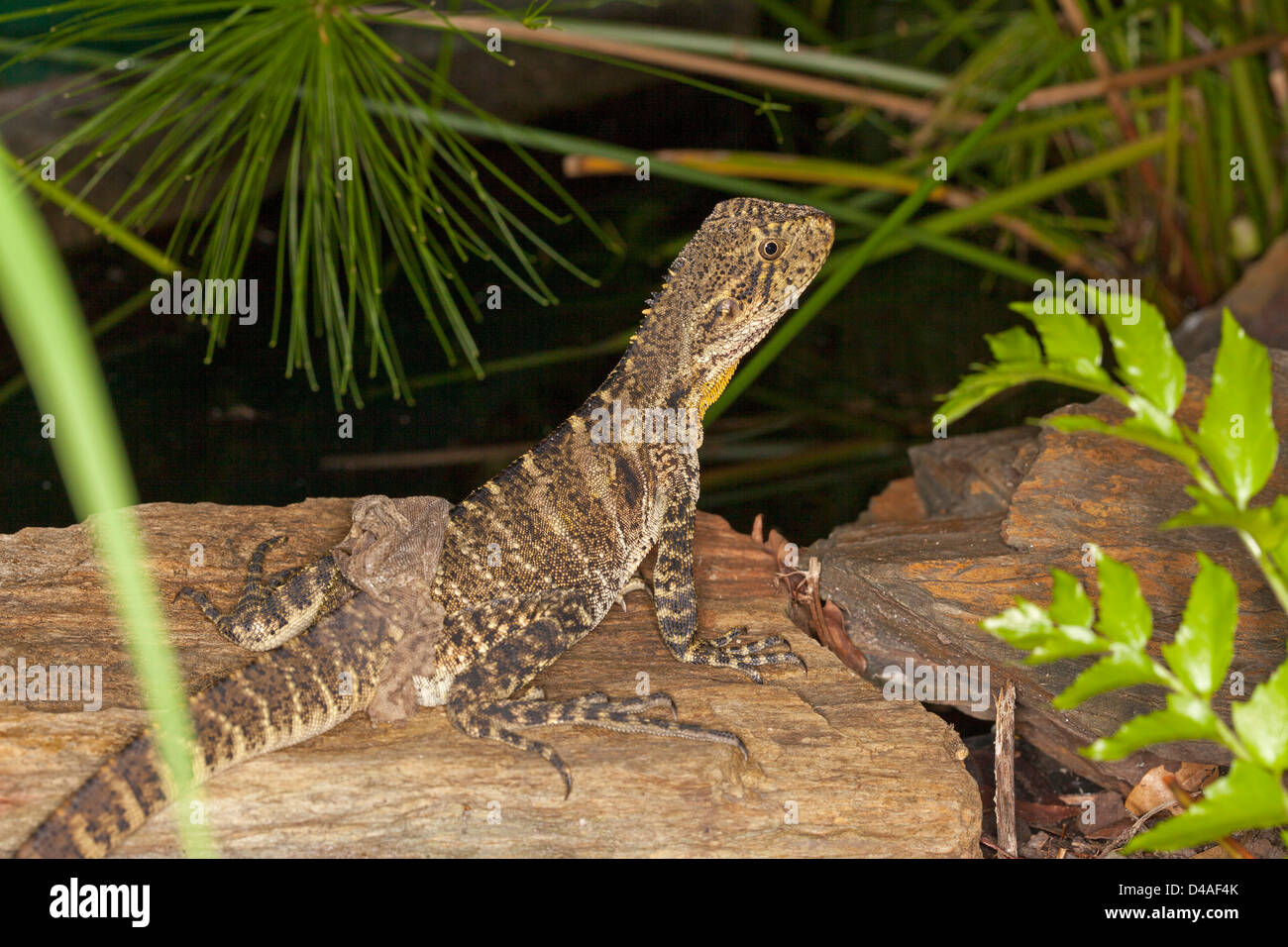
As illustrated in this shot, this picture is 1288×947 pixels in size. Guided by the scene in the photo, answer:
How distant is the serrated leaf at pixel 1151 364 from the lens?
257 cm

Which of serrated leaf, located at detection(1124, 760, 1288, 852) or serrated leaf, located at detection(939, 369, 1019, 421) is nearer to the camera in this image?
serrated leaf, located at detection(1124, 760, 1288, 852)

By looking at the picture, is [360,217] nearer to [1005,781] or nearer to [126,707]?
[126,707]

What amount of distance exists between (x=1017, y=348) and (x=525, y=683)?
79.9 inches

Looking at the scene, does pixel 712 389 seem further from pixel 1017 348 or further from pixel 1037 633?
pixel 1037 633

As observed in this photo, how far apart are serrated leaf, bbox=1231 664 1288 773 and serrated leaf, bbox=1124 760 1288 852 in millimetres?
46

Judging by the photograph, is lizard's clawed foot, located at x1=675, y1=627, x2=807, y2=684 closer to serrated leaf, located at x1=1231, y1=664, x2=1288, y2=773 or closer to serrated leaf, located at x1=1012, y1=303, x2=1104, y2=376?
serrated leaf, located at x1=1012, y1=303, x2=1104, y2=376

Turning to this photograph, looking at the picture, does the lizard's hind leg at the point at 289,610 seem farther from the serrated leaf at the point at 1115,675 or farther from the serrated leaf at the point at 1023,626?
the serrated leaf at the point at 1115,675

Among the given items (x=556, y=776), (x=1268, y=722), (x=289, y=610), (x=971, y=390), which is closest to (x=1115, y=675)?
(x=1268, y=722)

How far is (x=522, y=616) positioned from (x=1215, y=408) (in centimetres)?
238

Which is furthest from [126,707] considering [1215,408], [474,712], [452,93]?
[1215,408]

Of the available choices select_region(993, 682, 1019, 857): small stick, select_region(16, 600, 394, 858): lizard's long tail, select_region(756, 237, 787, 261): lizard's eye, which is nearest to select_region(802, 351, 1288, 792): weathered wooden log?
select_region(993, 682, 1019, 857): small stick

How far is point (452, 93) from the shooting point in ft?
15.8

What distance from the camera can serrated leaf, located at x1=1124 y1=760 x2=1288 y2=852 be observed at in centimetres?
231

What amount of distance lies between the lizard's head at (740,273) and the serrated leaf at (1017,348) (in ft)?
5.49
